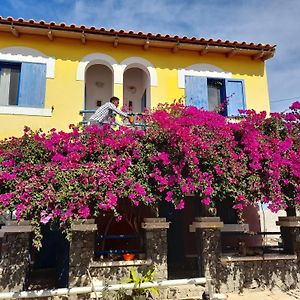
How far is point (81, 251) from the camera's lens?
7.22 m

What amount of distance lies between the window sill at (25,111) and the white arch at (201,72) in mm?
4406

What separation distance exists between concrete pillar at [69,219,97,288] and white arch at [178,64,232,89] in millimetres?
5876

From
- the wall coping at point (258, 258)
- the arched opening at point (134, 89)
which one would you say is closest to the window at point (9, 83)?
the arched opening at point (134, 89)

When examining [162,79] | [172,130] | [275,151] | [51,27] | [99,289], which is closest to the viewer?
[99,289]

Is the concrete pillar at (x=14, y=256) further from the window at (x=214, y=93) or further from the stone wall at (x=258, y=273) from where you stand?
the window at (x=214, y=93)

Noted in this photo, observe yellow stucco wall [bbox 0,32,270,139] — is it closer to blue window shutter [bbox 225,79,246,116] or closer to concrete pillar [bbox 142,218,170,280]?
blue window shutter [bbox 225,79,246,116]

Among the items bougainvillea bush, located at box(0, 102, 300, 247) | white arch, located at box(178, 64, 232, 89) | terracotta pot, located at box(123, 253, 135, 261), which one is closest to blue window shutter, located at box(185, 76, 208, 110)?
white arch, located at box(178, 64, 232, 89)

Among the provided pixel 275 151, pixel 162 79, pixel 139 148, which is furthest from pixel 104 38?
pixel 275 151

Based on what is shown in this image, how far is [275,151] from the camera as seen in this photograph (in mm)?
7598

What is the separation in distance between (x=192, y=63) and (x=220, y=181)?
210 inches

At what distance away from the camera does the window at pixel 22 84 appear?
974cm

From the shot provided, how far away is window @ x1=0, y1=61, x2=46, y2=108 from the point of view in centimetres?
974

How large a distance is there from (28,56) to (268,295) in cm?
947

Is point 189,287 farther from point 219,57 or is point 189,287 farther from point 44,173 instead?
point 219,57
